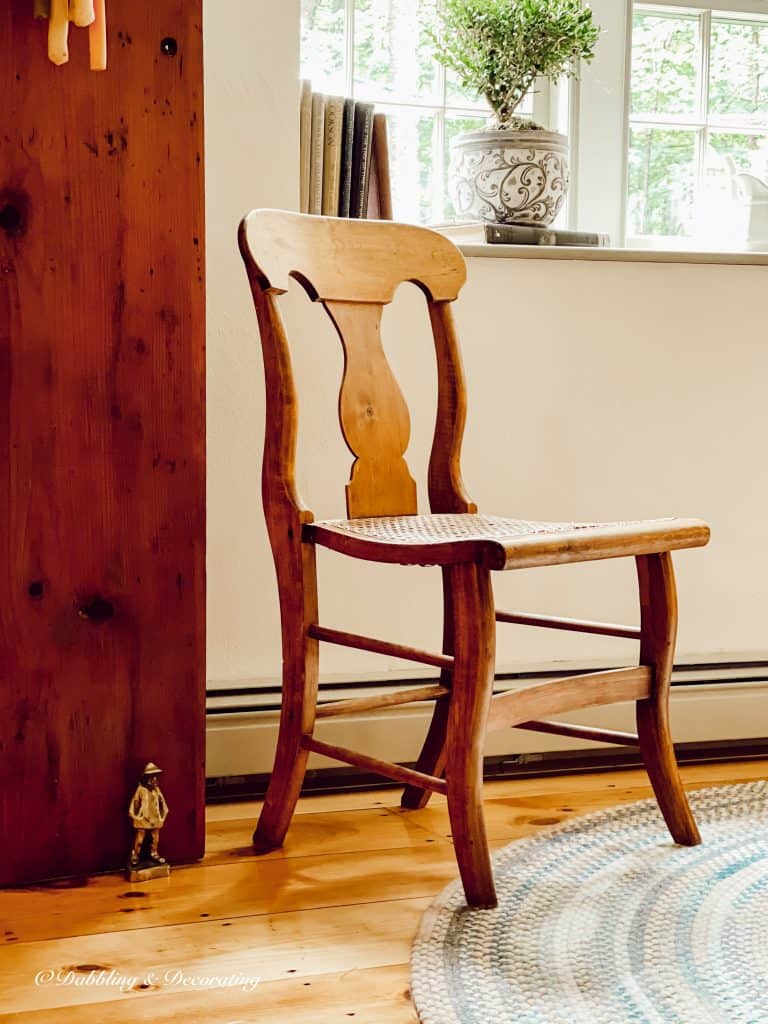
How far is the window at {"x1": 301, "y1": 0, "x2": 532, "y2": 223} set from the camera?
7.50 ft

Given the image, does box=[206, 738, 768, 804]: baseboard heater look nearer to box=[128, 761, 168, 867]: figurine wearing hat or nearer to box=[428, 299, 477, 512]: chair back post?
box=[128, 761, 168, 867]: figurine wearing hat

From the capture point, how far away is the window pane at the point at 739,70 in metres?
2.50

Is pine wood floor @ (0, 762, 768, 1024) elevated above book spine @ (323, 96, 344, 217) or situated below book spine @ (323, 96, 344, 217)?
below

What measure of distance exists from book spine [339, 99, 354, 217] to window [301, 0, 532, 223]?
36 centimetres

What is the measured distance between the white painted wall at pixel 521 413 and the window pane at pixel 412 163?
0.39 meters

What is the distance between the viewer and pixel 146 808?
157cm

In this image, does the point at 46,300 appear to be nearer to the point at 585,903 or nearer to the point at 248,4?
the point at 248,4

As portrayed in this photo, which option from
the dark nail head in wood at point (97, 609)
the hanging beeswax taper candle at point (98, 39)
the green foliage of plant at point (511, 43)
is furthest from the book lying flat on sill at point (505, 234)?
the dark nail head in wood at point (97, 609)

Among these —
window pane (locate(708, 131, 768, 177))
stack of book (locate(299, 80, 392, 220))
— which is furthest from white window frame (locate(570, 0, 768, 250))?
stack of book (locate(299, 80, 392, 220))

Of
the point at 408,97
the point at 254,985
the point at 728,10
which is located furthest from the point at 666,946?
the point at 728,10

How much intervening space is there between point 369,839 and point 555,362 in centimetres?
87

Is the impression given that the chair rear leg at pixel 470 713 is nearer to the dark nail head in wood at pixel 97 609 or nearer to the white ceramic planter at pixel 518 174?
the dark nail head in wood at pixel 97 609

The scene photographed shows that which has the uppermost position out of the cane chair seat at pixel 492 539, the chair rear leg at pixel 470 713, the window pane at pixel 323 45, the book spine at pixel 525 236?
the window pane at pixel 323 45

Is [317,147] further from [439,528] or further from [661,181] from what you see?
[661,181]
